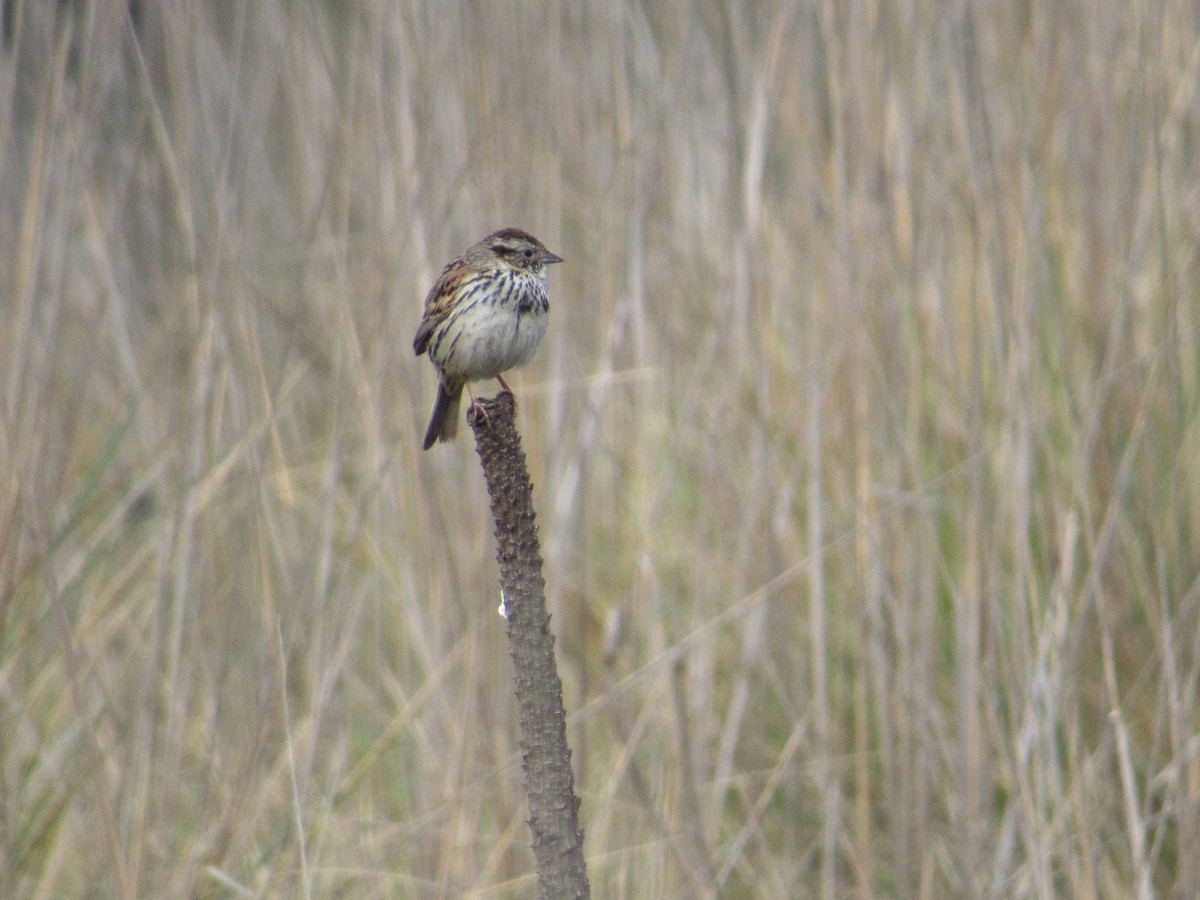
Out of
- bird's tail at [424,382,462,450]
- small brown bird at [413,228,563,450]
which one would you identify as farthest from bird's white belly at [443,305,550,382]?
bird's tail at [424,382,462,450]

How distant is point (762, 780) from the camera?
126 inches

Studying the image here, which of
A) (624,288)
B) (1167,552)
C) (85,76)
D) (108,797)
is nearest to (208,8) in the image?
(85,76)

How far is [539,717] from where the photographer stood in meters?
1.25

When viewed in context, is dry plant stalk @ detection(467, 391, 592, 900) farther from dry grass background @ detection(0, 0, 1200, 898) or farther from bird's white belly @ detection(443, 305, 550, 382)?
dry grass background @ detection(0, 0, 1200, 898)

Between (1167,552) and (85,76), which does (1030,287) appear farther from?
(85,76)

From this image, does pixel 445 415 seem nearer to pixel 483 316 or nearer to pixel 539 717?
pixel 483 316

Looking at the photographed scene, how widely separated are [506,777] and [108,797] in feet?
2.49

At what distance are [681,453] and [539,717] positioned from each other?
215 centimetres

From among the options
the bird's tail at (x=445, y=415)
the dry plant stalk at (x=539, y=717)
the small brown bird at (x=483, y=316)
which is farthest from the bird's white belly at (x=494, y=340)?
the dry plant stalk at (x=539, y=717)

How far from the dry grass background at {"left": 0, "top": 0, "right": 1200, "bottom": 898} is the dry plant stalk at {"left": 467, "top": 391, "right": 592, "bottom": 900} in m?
1.21

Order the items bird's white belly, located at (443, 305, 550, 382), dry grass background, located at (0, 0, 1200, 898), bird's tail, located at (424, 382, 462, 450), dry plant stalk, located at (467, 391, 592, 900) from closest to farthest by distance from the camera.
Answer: dry plant stalk, located at (467, 391, 592, 900), bird's white belly, located at (443, 305, 550, 382), bird's tail, located at (424, 382, 462, 450), dry grass background, located at (0, 0, 1200, 898)

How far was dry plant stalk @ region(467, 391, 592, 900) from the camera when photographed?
1247 millimetres

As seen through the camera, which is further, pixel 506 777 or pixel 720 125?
pixel 720 125

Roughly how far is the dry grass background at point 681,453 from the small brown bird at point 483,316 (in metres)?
0.20
